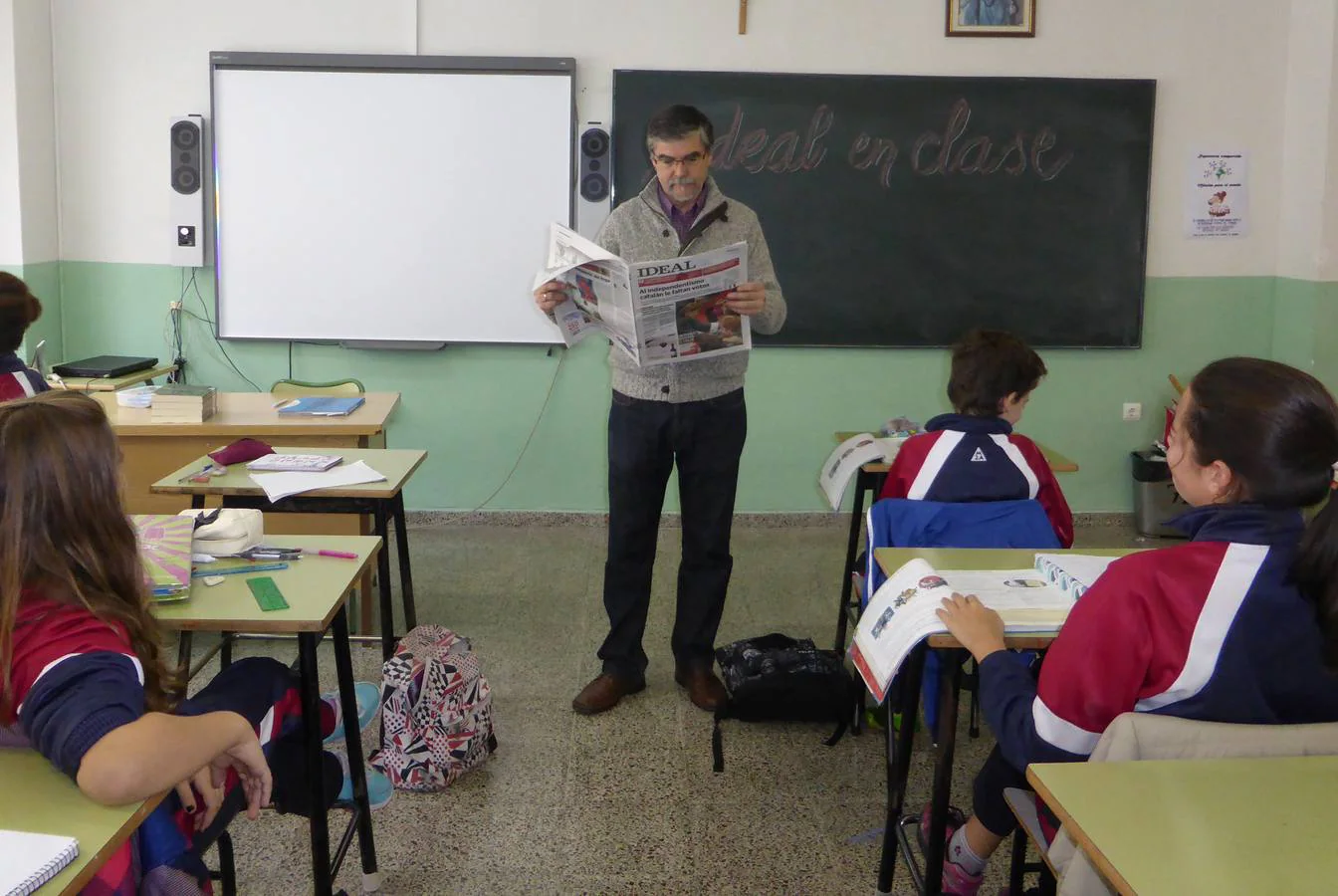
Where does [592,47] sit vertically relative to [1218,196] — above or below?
above

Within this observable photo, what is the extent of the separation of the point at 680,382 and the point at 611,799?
1.10 metres

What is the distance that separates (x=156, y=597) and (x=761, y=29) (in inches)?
155

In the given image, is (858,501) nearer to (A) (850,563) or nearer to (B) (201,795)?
(A) (850,563)

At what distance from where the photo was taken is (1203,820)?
4.24 ft

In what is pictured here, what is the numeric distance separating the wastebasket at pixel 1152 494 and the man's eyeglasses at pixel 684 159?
3234 millimetres

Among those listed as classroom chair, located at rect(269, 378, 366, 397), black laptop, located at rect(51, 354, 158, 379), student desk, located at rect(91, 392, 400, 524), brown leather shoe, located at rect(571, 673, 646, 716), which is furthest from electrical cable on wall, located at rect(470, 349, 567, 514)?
brown leather shoe, located at rect(571, 673, 646, 716)

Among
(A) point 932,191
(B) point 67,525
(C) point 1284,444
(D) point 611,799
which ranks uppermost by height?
(A) point 932,191

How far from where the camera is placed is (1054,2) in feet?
17.0

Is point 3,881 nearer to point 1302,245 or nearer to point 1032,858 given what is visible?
point 1032,858

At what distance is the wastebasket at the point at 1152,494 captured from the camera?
213 inches

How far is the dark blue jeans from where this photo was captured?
3254mm

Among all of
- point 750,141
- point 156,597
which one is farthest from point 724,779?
point 750,141

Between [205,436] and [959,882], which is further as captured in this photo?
[205,436]

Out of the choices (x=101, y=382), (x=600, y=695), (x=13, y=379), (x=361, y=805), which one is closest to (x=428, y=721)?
(x=361, y=805)
